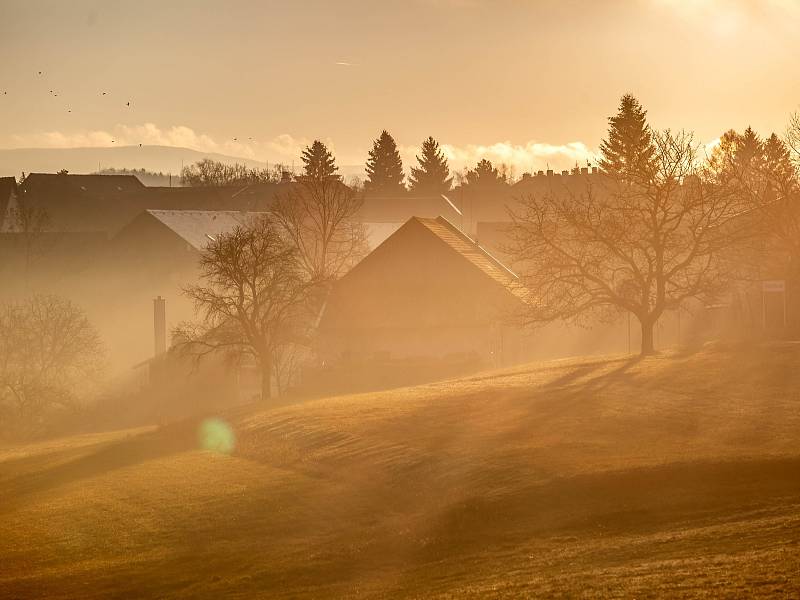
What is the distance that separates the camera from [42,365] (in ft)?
205

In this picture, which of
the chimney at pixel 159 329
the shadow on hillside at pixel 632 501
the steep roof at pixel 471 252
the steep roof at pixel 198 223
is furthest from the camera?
the steep roof at pixel 198 223

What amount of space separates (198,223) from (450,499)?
224 feet

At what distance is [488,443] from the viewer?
33344mm

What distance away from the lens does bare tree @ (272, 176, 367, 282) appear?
77250 millimetres

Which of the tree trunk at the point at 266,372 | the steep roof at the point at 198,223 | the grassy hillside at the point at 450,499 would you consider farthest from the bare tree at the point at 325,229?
the grassy hillside at the point at 450,499

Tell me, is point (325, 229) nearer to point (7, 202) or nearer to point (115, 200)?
point (7, 202)

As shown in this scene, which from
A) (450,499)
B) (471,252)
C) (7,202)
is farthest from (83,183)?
(450,499)

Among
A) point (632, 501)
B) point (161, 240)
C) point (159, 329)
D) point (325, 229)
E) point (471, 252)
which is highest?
point (161, 240)

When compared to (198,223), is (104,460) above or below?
below

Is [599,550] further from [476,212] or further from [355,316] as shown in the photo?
[476,212]

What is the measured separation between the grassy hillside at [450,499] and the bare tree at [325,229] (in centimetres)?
3352

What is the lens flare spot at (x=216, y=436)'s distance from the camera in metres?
40.0

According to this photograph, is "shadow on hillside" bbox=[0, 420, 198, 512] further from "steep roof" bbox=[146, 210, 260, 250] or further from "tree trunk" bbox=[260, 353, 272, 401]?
"steep roof" bbox=[146, 210, 260, 250]

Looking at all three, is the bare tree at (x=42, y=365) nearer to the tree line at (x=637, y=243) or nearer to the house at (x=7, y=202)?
the tree line at (x=637, y=243)
